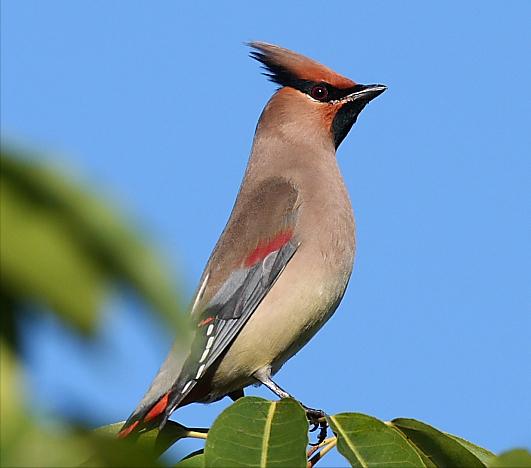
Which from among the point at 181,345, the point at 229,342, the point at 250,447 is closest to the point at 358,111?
the point at 229,342

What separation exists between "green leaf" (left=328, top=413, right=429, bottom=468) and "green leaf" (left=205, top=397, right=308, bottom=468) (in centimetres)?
22

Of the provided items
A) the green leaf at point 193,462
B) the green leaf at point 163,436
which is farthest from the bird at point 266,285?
the green leaf at point 193,462

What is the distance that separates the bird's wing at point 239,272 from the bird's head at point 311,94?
27.6 inches

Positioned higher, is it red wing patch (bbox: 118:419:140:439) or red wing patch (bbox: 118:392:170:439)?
red wing patch (bbox: 118:392:170:439)

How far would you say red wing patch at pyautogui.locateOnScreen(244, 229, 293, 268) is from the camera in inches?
161

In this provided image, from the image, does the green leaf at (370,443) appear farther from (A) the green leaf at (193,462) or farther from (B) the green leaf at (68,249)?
(B) the green leaf at (68,249)

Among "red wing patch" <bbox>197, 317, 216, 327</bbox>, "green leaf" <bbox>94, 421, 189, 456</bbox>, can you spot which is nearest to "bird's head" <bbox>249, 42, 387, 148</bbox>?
"red wing patch" <bbox>197, 317, 216, 327</bbox>

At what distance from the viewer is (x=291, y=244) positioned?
412 cm

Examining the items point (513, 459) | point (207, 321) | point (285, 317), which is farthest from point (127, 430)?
point (513, 459)

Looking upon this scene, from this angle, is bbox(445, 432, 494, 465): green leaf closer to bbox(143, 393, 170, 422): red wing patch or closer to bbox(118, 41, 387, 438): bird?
bbox(118, 41, 387, 438): bird

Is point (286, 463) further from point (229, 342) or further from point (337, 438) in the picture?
point (229, 342)

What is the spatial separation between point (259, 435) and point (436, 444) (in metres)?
0.66

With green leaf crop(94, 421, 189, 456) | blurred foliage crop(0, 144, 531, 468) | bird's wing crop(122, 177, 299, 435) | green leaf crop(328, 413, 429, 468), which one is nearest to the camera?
blurred foliage crop(0, 144, 531, 468)

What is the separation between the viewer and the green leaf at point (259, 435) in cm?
211
